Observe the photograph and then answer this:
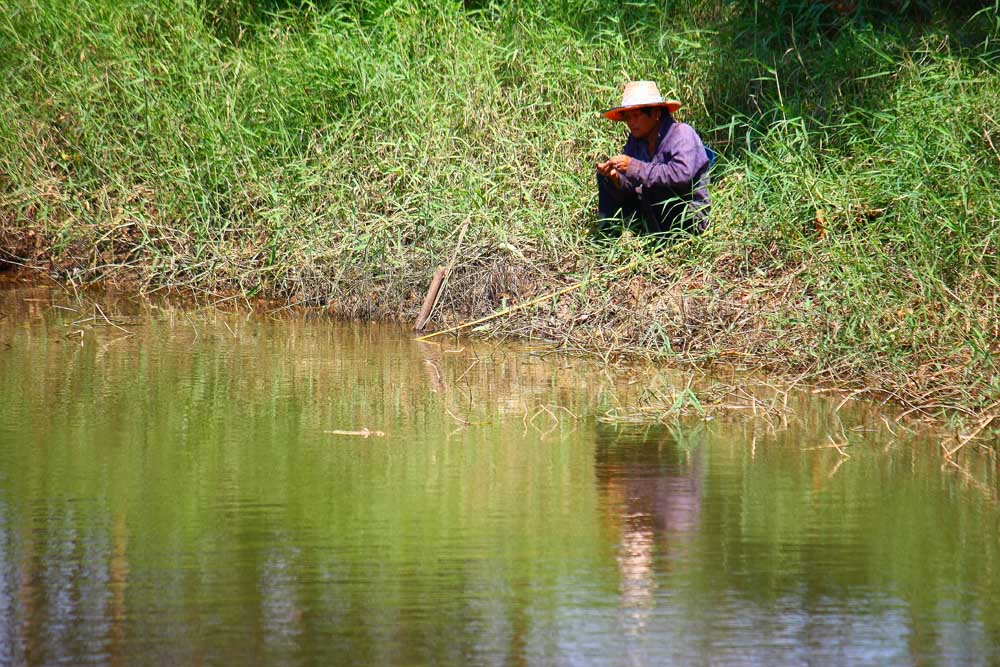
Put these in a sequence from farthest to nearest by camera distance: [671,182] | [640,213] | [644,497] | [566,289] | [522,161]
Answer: [522,161]
[640,213]
[671,182]
[566,289]
[644,497]

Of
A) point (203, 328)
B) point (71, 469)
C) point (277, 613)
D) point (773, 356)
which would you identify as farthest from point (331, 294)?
point (277, 613)

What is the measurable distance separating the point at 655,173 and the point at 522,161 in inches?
53.7

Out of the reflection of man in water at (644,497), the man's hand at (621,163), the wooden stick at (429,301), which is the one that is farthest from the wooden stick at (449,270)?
the reflection of man in water at (644,497)

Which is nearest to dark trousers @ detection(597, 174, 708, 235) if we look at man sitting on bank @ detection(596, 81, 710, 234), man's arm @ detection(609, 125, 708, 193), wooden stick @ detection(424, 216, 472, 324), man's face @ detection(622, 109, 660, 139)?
man sitting on bank @ detection(596, 81, 710, 234)

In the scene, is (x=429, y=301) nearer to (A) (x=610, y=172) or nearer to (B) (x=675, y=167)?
(A) (x=610, y=172)

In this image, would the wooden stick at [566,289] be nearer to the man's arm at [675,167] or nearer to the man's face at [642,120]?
the man's arm at [675,167]

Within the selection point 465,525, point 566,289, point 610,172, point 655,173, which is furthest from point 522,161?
point 465,525

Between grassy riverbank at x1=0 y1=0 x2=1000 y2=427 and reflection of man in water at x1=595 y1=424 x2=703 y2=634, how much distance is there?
1219 mm

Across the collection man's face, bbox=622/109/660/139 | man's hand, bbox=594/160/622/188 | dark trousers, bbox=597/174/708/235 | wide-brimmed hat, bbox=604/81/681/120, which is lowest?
dark trousers, bbox=597/174/708/235

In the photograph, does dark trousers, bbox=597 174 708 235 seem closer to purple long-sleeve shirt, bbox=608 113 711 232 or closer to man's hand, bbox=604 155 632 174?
purple long-sleeve shirt, bbox=608 113 711 232

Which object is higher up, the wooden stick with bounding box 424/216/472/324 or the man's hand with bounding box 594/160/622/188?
the man's hand with bounding box 594/160/622/188

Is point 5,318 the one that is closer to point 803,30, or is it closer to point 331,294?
point 331,294

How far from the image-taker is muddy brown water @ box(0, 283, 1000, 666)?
11.0 feet

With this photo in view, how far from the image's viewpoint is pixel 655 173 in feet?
23.8
